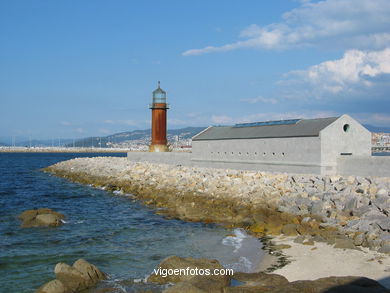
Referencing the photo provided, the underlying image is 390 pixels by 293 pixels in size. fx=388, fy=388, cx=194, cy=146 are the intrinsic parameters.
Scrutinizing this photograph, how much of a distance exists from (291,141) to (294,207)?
9186 millimetres

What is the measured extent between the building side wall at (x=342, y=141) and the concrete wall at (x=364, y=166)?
0.53 metres

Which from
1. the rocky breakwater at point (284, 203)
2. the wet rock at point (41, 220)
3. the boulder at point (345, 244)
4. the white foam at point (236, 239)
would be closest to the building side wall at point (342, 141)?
the rocky breakwater at point (284, 203)

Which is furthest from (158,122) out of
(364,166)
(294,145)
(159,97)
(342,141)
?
(364,166)

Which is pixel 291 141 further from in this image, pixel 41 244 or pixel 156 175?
pixel 41 244

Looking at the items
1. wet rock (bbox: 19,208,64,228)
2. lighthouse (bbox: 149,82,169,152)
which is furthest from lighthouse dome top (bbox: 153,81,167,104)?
wet rock (bbox: 19,208,64,228)

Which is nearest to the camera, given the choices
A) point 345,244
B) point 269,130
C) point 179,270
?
point 179,270

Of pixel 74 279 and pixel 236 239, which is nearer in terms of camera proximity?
pixel 74 279

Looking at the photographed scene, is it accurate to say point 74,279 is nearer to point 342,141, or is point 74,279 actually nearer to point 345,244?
point 345,244

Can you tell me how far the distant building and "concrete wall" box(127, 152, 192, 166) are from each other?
400cm

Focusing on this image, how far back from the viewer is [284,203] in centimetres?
1708

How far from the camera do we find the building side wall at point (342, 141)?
23.0 m

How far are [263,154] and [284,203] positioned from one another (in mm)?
9991

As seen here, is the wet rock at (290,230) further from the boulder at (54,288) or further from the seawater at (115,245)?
the boulder at (54,288)

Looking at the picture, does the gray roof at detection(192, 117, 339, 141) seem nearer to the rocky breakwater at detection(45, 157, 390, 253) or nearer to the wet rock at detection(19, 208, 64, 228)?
the rocky breakwater at detection(45, 157, 390, 253)
